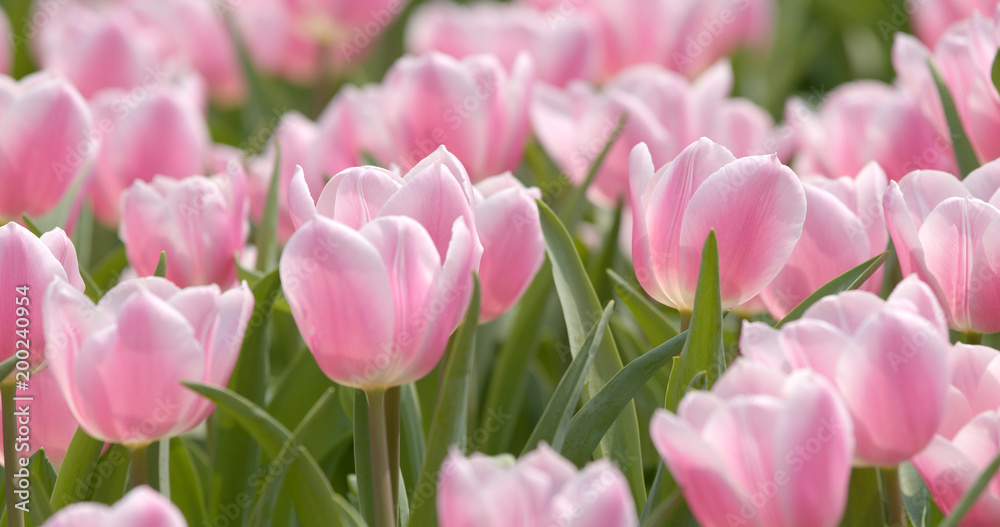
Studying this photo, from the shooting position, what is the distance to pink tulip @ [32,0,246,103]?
1503mm

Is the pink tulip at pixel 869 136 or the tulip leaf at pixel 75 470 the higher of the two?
the pink tulip at pixel 869 136

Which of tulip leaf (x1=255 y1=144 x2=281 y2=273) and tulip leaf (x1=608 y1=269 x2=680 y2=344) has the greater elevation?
tulip leaf (x1=608 y1=269 x2=680 y2=344)

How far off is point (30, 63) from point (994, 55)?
1.84 meters

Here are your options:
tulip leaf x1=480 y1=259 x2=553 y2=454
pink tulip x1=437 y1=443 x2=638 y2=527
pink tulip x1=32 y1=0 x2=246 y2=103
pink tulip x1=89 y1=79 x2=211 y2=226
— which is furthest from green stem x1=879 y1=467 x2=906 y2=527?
pink tulip x1=32 y1=0 x2=246 y2=103

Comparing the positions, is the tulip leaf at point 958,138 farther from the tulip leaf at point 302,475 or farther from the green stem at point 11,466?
the green stem at point 11,466

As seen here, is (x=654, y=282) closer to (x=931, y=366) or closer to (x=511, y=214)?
(x=511, y=214)

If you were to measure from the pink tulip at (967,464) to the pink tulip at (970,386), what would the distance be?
0.04 feet

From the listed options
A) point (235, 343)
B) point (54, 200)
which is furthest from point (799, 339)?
point (54, 200)

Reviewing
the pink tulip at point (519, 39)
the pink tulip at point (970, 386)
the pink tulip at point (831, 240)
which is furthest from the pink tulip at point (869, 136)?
the pink tulip at point (970, 386)

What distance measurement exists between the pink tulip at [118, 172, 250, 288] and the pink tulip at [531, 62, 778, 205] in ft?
A: 1.55

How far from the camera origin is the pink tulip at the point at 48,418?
2.40ft

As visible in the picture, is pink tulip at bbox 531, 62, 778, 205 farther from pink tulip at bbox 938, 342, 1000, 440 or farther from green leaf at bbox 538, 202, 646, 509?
pink tulip at bbox 938, 342, 1000, 440

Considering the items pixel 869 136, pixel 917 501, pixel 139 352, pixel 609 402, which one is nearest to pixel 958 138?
pixel 869 136

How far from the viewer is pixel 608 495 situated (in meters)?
0.47
